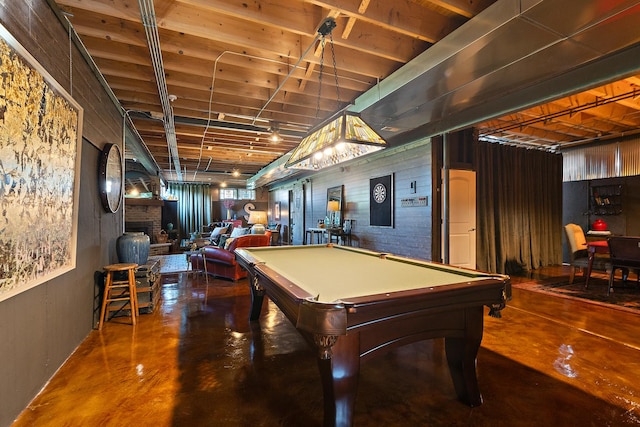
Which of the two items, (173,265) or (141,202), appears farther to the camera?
(141,202)

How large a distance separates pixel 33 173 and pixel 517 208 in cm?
713

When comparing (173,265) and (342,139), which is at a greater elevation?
(342,139)

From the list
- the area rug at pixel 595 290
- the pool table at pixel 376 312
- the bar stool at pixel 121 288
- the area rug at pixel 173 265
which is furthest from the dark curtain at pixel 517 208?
the area rug at pixel 173 265

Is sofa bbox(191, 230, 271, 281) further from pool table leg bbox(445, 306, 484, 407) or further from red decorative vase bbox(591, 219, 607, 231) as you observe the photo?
red decorative vase bbox(591, 219, 607, 231)

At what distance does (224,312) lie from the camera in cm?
359

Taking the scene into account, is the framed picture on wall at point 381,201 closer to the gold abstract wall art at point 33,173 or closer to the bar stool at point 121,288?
the bar stool at point 121,288

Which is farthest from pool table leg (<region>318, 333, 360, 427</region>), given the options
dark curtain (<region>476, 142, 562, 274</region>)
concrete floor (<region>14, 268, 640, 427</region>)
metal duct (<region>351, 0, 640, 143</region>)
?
dark curtain (<region>476, 142, 562, 274</region>)

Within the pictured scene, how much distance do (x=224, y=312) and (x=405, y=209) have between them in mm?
3533

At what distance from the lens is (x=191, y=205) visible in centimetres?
1146

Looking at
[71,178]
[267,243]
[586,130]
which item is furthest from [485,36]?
[586,130]

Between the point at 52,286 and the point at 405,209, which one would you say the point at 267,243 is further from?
the point at 52,286

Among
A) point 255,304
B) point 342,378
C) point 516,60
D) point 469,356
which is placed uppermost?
point 516,60

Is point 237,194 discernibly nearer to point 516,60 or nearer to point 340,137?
point 340,137

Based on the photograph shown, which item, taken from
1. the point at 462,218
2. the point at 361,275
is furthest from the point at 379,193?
the point at 361,275
